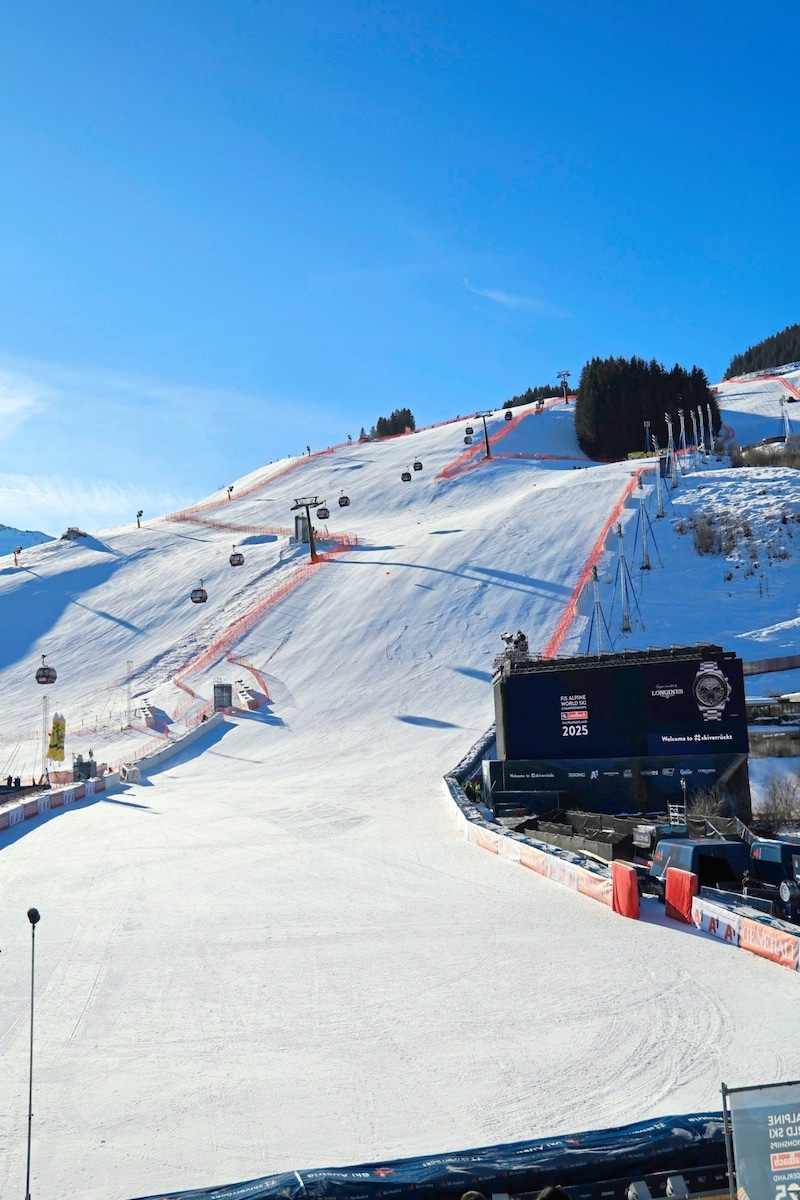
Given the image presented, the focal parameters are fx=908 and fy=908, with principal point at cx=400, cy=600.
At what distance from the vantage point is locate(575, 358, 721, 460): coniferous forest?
81.0 m

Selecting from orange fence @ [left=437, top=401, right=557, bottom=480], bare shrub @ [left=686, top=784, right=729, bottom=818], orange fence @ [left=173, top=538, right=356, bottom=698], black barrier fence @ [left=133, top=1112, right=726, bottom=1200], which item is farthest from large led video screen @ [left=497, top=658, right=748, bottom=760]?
orange fence @ [left=437, top=401, right=557, bottom=480]

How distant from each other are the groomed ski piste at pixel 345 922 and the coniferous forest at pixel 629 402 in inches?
1201

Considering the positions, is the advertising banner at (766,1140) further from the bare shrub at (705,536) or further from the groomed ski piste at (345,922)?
the bare shrub at (705,536)

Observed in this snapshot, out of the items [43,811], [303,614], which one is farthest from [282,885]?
[303,614]

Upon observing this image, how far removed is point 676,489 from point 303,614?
73.4ft

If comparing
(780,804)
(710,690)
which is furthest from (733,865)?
(780,804)

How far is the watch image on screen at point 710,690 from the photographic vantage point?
23.2 m

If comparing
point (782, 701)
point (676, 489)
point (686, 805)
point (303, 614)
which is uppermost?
point (676, 489)

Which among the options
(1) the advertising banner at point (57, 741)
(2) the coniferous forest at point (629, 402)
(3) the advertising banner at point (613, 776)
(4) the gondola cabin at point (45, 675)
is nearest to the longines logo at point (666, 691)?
(3) the advertising banner at point (613, 776)

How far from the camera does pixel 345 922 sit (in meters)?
13.7

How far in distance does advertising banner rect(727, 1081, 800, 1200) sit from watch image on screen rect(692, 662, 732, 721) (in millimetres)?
19668

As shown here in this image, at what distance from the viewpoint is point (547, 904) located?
47.7ft

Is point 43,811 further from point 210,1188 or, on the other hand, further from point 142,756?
point 210,1188

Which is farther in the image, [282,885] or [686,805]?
[686,805]
